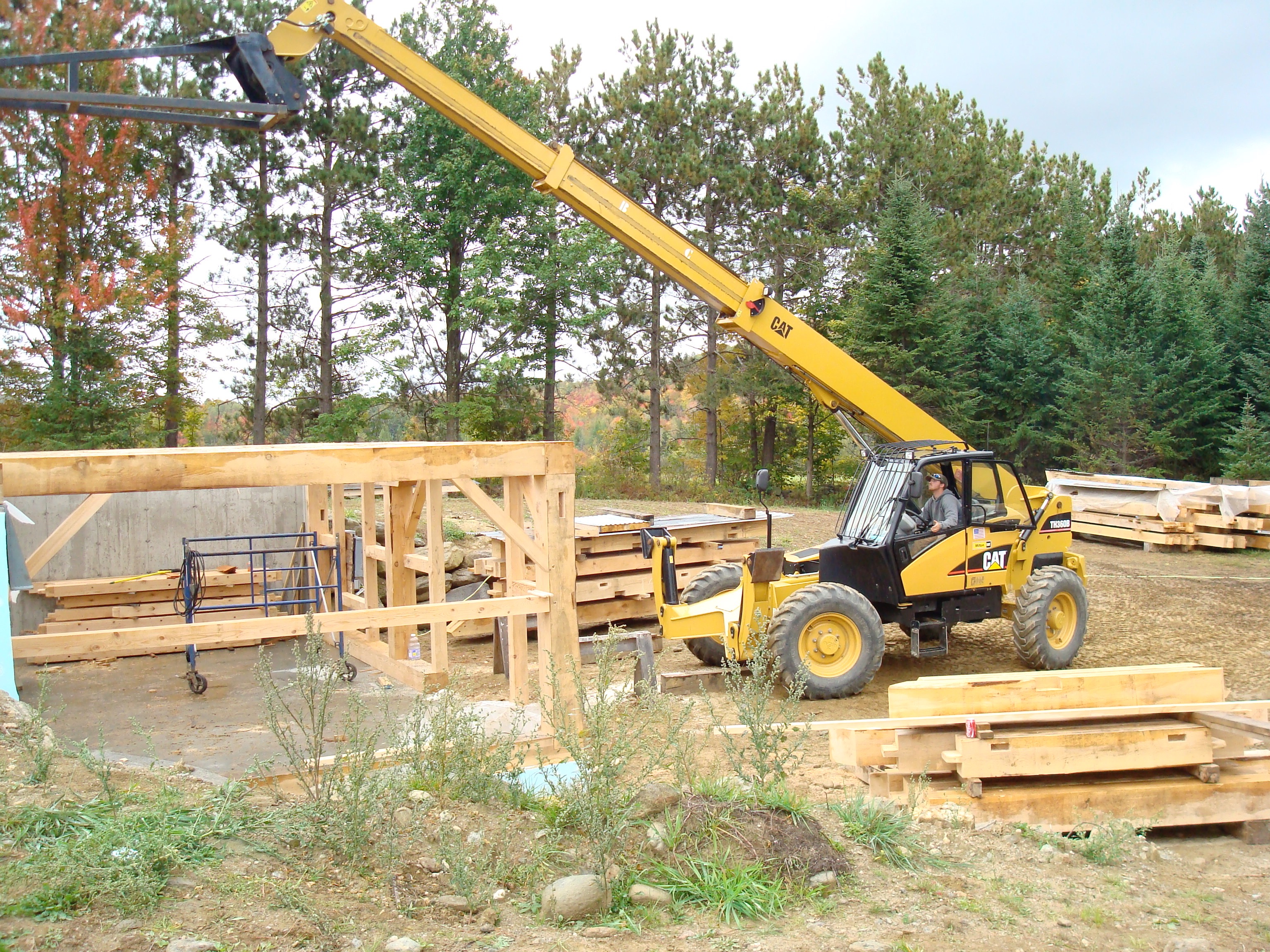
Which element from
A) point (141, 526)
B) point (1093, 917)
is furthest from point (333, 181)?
point (1093, 917)

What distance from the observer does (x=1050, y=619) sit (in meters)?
9.65

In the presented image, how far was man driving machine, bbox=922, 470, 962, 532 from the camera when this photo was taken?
9.16 metres

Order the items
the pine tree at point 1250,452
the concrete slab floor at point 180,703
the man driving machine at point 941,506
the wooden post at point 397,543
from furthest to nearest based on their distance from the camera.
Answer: the pine tree at point 1250,452 < the wooden post at point 397,543 < the man driving machine at point 941,506 < the concrete slab floor at point 180,703

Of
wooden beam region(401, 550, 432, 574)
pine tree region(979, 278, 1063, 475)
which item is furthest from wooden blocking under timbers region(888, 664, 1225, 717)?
pine tree region(979, 278, 1063, 475)

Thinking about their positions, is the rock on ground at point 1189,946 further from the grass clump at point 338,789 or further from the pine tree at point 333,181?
the pine tree at point 333,181

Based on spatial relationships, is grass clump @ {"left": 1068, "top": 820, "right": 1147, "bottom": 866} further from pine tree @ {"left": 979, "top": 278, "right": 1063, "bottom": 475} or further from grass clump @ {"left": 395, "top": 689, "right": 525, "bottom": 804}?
pine tree @ {"left": 979, "top": 278, "right": 1063, "bottom": 475}

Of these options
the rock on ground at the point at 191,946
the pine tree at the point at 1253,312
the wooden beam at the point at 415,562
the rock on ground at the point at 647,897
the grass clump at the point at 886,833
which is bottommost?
the grass clump at the point at 886,833

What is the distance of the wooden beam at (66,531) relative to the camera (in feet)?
19.4

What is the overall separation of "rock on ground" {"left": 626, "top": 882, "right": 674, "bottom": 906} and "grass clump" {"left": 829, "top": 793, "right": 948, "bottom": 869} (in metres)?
1.21

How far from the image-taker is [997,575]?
946 cm

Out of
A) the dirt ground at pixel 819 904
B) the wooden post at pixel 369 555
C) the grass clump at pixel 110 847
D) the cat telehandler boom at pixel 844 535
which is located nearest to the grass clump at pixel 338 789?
the dirt ground at pixel 819 904

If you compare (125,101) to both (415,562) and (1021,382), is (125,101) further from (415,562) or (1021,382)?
(1021,382)

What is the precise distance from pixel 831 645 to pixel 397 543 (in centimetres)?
411

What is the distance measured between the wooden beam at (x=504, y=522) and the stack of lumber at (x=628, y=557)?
155 inches
